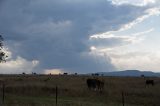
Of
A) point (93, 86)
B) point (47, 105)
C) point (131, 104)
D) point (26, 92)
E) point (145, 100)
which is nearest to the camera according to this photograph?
point (47, 105)

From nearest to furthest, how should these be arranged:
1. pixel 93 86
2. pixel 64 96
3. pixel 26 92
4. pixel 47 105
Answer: pixel 47 105 < pixel 64 96 < pixel 26 92 < pixel 93 86

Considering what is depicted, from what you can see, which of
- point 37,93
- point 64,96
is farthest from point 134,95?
point 37,93

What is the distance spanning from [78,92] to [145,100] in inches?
350

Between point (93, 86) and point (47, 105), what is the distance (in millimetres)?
25456

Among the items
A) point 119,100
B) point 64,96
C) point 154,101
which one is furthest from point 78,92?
point 154,101

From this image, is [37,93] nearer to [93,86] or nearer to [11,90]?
[11,90]

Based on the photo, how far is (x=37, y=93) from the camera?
47.0 m

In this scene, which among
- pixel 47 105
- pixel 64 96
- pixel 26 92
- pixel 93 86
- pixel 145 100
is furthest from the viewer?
pixel 93 86

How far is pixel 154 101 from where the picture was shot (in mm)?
40531

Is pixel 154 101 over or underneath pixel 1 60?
underneath

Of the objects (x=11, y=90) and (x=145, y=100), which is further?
(x=11, y=90)

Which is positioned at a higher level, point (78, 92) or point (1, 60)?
point (1, 60)

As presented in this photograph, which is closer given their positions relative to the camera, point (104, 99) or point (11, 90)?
point (104, 99)

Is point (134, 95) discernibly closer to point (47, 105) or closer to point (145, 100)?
point (145, 100)
